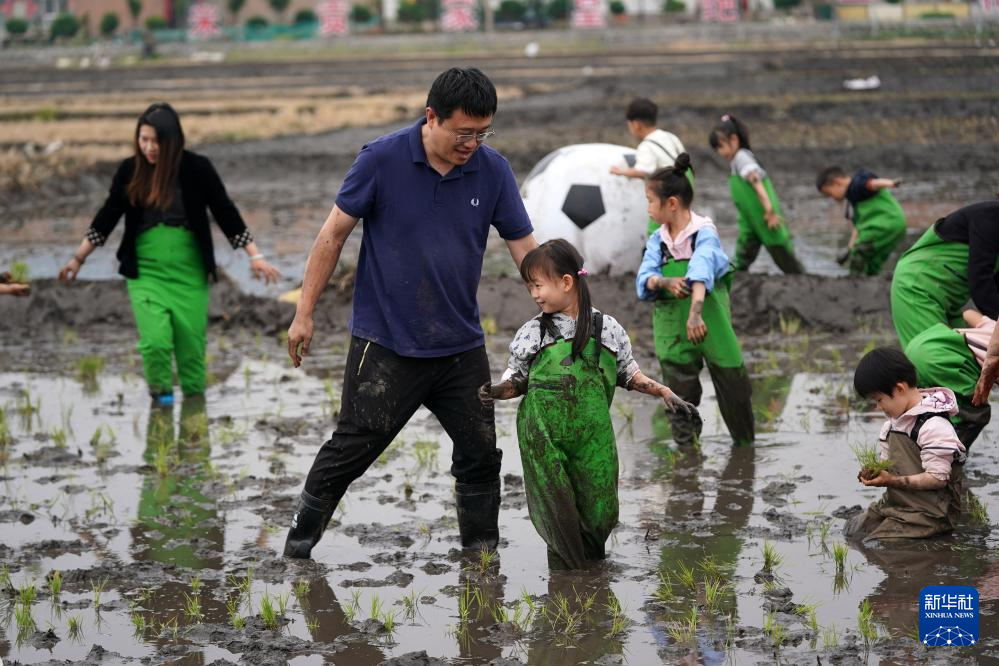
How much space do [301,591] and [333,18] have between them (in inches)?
2973

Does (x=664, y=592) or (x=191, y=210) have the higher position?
(x=191, y=210)

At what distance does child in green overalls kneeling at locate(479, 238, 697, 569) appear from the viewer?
5.59 m

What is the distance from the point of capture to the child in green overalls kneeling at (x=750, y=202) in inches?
419

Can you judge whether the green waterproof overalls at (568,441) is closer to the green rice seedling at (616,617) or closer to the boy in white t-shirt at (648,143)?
the green rice seedling at (616,617)

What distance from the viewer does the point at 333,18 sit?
78438 mm

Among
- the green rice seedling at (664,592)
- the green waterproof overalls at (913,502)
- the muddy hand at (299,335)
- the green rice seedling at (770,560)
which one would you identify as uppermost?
the muddy hand at (299,335)

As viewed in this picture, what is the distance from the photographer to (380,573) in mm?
5930

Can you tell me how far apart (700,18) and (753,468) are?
249 feet

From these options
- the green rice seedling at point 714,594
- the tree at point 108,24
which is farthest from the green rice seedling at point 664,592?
the tree at point 108,24

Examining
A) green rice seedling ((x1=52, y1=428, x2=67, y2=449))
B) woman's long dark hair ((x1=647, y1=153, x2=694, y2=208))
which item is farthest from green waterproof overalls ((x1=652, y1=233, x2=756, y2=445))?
green rice seedling ((x1=52, y1=428, x2=67, y2=449))

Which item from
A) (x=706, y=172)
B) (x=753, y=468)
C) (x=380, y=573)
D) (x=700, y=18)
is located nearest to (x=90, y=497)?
(x=380, y=573)

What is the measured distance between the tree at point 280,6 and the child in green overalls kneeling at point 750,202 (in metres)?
82.8

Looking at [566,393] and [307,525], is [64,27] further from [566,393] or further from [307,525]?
[566,393]

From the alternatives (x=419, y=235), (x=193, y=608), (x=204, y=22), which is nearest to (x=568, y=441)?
(x=419, y=235)
